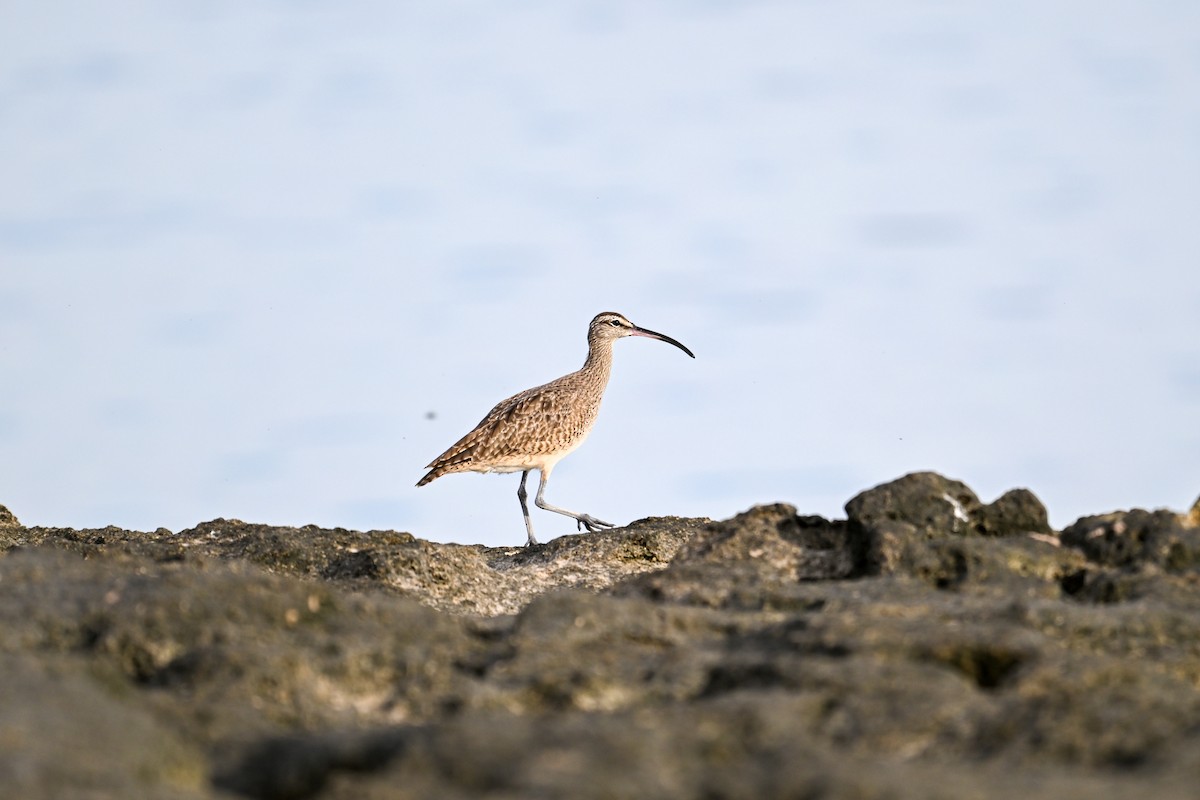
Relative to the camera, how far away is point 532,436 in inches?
839

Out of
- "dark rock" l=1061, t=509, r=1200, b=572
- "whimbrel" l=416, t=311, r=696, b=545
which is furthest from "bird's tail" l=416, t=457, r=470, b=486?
"dark rock" l=1061, t=509, r=1200, b=572

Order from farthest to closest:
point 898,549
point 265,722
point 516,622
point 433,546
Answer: point 433,546 < point 898,549 < point 516,622 < point 265,722

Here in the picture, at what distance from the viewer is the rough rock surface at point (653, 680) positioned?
482cm

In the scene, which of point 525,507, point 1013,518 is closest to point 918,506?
point 1013,518

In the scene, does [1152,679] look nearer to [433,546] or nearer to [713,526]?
[713,526]

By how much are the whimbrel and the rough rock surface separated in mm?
11180

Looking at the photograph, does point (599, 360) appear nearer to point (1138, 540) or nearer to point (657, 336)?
point (657, 336)

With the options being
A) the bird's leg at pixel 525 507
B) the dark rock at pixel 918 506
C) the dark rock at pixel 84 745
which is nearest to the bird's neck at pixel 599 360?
the bird's leg at pixel 525 507

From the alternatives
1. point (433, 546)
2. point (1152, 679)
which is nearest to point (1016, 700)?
point (1152, 679)

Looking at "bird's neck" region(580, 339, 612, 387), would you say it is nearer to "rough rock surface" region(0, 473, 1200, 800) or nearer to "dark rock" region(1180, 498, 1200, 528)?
"rough rock surface" region(0, 473, 1200, 800)

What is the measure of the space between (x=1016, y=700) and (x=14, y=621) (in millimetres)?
4350

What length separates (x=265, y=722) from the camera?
226 inches

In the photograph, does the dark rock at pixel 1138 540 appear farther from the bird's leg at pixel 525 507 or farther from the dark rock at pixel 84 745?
the bird's leg at pixel 525 507

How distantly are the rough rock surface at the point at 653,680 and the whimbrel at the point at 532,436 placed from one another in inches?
440
